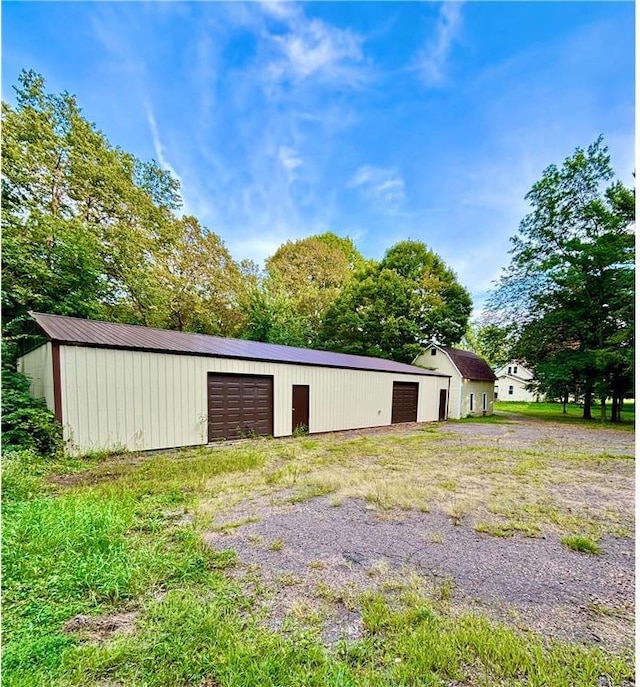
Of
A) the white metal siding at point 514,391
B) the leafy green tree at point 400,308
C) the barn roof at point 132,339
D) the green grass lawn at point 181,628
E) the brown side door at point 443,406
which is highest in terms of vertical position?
the leafy green tree at point 400,308

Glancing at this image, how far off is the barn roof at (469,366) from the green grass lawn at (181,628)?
14.8 m

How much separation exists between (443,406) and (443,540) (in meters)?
14.7

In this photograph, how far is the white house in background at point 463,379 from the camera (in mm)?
17125

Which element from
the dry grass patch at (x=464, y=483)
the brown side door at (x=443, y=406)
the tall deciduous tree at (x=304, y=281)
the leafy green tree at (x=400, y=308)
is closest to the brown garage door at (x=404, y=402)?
the brown side door at (x=443, y=406)

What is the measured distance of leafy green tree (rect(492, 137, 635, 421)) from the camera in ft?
45.7

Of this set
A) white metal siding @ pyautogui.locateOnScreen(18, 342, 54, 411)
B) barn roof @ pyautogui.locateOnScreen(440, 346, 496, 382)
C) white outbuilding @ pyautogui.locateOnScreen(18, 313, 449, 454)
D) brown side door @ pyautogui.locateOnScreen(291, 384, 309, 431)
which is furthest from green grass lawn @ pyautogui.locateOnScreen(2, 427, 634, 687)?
barn roof @ pyautogui.locateOnScreen(440, 346, 496, 382)

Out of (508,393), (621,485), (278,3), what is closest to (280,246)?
(278,3)

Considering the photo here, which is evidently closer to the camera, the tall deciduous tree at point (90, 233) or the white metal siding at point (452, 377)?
the tall deciduous tree at point (90, 233)

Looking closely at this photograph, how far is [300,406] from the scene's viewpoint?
9930 millimetres

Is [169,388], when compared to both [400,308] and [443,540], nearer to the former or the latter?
[443,540]

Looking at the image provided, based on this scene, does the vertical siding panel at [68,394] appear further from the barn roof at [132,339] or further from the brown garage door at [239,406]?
the brown garage door at [239,406]

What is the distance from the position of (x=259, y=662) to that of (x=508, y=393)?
4051 cm

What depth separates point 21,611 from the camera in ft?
6.36

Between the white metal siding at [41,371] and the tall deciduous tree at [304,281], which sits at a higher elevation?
the tall deciduous tree at [304,281]
